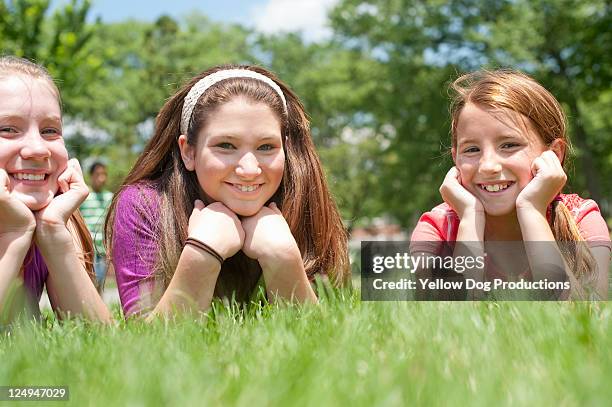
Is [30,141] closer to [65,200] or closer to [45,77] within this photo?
[65,200]

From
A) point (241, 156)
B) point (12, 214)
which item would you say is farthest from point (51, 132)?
point (241, 156)

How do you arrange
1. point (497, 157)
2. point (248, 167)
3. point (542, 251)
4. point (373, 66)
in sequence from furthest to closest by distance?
point (373, 66) → point (497, 157) → point (542, 251) → point (248, 167)

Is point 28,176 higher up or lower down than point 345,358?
higher up

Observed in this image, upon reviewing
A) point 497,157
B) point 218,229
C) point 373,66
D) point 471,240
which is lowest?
point 218,229

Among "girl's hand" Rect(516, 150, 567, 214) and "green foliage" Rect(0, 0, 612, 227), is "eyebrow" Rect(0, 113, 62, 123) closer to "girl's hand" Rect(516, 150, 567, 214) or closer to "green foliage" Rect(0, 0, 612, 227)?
"girl's hand" Rect(516, 150, 567, 214)

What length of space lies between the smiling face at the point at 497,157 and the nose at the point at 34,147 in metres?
2.20

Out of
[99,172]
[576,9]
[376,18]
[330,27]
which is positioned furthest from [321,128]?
[99,172]

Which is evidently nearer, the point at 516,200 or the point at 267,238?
the point at 267,238

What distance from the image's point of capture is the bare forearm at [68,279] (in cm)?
328

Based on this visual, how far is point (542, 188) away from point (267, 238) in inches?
58.5

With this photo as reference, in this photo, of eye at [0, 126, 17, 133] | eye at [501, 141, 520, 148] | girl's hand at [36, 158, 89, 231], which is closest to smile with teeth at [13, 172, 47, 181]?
girl's hand at [36, 158, 89, 231]

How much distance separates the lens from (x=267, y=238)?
11.1 ft

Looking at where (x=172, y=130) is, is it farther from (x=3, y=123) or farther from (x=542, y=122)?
(x=542, y=122)

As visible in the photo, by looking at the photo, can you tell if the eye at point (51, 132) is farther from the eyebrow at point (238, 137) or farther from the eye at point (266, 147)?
→ the eye at point (266, 147)
